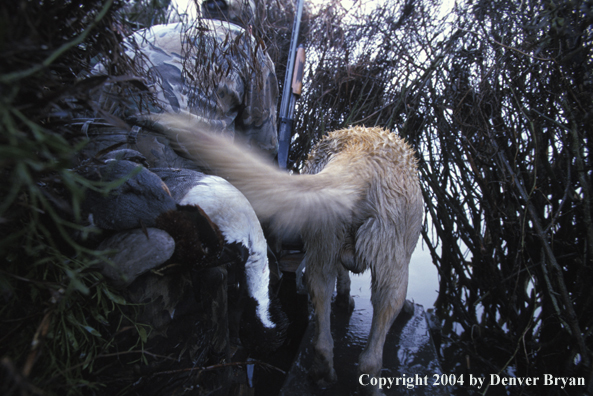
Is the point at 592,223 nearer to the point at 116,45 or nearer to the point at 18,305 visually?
the point at 116,45

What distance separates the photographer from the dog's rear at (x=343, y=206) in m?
1.16

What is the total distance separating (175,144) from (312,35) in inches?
105

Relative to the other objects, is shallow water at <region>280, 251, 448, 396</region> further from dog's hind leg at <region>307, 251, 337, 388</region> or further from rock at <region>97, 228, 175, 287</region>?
rock at <region>97, 228, 175, 287</region>

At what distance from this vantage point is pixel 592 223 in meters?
1.67

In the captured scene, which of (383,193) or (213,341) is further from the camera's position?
(383,193)

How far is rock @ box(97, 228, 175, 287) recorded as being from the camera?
784 mm

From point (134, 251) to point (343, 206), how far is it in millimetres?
820

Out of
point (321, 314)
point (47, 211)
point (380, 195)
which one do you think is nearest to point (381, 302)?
point (321, 314)

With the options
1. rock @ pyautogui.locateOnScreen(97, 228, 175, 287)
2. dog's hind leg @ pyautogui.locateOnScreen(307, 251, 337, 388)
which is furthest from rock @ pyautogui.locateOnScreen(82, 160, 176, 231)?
dog's hind leg @ pyautogui.locateOnScreen(307, 251, 337, 388)

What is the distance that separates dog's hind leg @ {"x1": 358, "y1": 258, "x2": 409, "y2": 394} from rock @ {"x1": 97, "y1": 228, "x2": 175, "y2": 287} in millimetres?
1061

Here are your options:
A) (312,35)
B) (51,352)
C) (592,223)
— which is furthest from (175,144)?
(312,35)

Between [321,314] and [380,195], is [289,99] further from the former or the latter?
[321,314]

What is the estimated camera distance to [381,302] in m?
1.59

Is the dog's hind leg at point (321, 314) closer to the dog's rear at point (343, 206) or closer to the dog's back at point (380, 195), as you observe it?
the dog's rear at point (343, 206)
